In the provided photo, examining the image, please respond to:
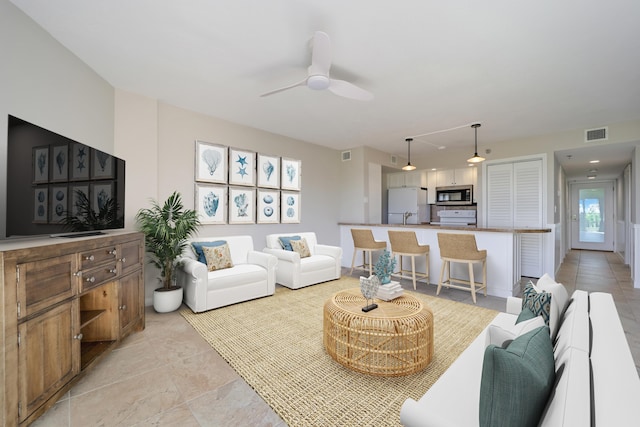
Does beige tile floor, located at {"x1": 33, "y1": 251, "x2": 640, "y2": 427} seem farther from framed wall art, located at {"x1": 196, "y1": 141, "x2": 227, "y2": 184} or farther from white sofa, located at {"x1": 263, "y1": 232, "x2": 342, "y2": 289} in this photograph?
framed wall art, located at {"x1": 196, "y1": 141, "x2": 227, "y2": 184}

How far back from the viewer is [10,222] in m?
1.75

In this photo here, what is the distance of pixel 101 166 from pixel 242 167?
2216mm

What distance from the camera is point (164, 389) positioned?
1.86 meters

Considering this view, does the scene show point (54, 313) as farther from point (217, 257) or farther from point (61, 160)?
point (217, 257)

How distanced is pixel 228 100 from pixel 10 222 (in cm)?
252

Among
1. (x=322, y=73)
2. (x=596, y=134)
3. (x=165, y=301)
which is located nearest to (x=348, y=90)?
(x=322, y=73)

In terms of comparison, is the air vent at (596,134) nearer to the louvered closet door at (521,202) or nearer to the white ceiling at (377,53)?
the white ceiling at (377,53)

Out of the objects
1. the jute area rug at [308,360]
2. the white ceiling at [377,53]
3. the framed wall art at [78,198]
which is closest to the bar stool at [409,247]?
the jute area rug at [308,360]

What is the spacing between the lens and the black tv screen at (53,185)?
1756 millimetres

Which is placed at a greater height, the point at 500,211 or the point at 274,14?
the point at 274,14

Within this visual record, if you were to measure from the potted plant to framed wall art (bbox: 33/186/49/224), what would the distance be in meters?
1.23

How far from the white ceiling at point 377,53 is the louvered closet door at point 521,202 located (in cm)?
138

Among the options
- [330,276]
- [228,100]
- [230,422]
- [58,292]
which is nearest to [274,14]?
[228,100]

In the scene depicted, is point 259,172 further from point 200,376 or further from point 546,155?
point 546,155
